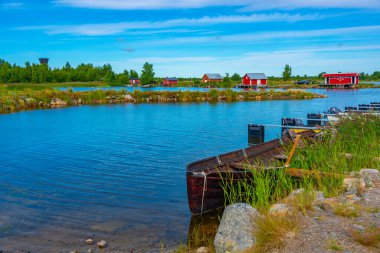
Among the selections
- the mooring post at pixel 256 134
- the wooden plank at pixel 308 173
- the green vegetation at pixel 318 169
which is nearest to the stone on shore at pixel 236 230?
the green vegetation at pixel 318 169

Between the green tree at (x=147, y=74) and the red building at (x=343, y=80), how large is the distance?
259 feet

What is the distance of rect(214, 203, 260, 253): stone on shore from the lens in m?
7.57

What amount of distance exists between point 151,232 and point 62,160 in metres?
12.1

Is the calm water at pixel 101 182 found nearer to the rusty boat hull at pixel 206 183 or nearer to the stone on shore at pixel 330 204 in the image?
the rusty boat hull at pixel 206 183

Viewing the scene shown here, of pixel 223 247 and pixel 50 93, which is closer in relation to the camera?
pixel 223 247

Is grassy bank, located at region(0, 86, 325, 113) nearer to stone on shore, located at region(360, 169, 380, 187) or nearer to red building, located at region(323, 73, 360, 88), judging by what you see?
red building, located at region(323, 73, 360, 88)

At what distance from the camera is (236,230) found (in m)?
7.97

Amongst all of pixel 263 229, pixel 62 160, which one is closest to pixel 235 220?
pixel 263 229

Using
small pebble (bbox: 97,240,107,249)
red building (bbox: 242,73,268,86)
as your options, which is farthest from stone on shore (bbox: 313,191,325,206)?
red building (bbox: 242,73,268,86)

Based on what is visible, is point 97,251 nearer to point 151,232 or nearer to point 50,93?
point 151,232

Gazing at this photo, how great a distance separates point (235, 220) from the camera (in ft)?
27.1

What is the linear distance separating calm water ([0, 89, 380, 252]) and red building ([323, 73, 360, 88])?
310 feet

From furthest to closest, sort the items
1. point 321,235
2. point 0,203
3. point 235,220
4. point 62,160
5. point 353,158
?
point 62,160 → point 0,203 → point 353,158 → point 235,220 → point 321,235

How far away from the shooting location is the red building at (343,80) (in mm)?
115188
